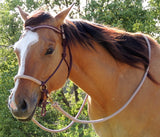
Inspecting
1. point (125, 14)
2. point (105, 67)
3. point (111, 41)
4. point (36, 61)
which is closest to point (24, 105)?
point (36, 61)

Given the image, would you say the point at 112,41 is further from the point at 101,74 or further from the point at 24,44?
the point at 24,44

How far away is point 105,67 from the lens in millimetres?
2760

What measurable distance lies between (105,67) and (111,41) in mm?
310

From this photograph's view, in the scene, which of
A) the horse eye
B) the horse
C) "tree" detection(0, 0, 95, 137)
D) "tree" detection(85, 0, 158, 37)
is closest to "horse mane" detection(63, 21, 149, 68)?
the horse

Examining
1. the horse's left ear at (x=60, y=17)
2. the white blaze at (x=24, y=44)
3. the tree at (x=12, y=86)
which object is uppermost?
the horse's left ear at (x=60, y=17)

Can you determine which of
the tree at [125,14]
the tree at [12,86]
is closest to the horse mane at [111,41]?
the tree at [12,86]

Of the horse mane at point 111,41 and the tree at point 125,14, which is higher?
the horse mane at point 111,41

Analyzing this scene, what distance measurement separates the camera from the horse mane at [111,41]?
2707 mm

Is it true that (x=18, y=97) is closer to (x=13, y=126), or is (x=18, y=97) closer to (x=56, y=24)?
(x=56, y=24)

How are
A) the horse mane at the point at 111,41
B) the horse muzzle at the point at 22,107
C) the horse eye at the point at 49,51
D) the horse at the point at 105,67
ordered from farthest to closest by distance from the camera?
the horse mane at the point at 111,41 < the horse at the point at 105,67 < the horse eye at the point at 49,51 < the horse muzzle at the point at 22,107

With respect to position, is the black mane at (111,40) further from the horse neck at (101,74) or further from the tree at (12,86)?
the tree at (12,86)

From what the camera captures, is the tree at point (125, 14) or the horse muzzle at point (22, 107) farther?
the tree at point (125, 14)

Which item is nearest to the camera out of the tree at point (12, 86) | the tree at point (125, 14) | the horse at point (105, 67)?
the horse at point (105, 67)

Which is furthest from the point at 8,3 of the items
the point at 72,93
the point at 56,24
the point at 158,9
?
the point at 56,24
